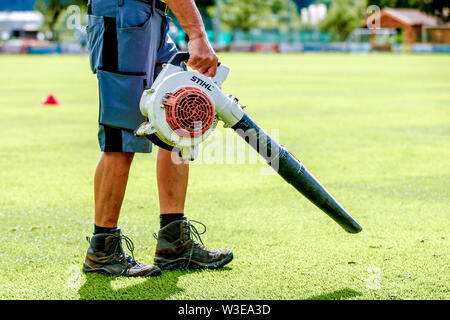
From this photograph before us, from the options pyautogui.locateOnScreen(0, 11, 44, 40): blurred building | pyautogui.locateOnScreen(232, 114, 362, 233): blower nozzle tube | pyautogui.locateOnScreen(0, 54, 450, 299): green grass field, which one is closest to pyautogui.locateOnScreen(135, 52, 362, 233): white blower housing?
pyautogui.locateOnScreen(232, 114, 362, 233): blower nozzle tube

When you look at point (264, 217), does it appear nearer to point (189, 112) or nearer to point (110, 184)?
point (110, 184)

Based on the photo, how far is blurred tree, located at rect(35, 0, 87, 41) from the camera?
3268 inches

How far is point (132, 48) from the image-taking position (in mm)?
3207

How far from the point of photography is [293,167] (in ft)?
10.5

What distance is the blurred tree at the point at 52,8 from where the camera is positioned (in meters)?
83.0

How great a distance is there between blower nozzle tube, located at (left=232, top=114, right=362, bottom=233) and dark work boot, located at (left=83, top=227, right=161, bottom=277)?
2.52 ft

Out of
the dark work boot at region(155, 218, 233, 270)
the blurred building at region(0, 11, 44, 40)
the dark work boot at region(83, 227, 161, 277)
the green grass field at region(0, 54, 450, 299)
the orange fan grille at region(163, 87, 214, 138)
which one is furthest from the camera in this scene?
the blurred building at region(0, 11, 44, 40)

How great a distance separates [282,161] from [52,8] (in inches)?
3402

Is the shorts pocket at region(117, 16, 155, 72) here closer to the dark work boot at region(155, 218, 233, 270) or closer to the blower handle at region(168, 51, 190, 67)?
the blower handle at region(168, 51, 190, 67)

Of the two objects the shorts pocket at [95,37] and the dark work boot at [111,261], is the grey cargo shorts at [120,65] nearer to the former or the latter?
the shorts pocket at [95,37]

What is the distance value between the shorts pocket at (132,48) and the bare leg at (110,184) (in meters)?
0.42

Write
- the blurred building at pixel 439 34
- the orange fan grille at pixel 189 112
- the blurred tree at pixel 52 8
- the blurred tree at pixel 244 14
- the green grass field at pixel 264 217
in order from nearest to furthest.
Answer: the orange fan grille at pixel 189 112
the green grass field at pixel 264 217
the blurred building at pixel 439 34
the blurred tree at pixel 52 8
the blurred tree at pixel 244 14

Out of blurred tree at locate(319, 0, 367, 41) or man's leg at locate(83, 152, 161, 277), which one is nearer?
man's leg at locate(83, 152, 161, 277)

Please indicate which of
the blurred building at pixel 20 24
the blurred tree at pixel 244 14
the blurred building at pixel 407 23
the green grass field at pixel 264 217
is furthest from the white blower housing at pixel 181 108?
the blurred building at pixel 20 24
